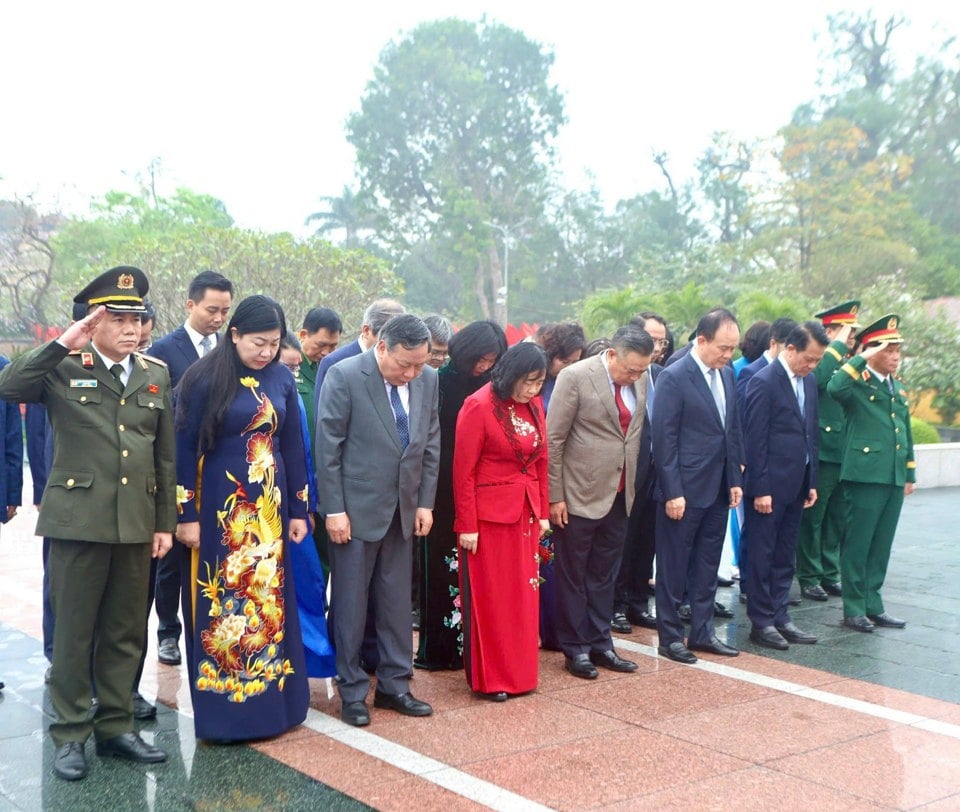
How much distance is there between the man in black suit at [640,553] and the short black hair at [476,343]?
53.1 inches

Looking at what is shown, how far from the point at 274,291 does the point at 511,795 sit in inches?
806

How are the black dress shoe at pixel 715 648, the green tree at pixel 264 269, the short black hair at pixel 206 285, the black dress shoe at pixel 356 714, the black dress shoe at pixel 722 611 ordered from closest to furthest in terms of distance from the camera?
the black dress shoe at pixel 356 714 → the short black hair at pixel 206 285 → the black dress shoe at pixel 715 648 → the black dress shoe at pixel 722 611 → the green tree at pixel 264 269

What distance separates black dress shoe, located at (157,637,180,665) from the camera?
17.7 ft

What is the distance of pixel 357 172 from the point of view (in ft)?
150

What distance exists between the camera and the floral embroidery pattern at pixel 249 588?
4.26 metres

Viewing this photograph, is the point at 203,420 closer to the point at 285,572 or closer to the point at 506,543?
the point at 285,572

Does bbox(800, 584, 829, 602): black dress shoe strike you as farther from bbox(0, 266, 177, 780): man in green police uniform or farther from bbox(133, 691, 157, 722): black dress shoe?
bbox(0, 266, 177, 780): man in green police uniform

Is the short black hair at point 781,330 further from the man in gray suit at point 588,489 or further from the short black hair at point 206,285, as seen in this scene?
the short black hair at point 206,285

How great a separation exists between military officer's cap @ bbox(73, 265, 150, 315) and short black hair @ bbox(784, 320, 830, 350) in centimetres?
364

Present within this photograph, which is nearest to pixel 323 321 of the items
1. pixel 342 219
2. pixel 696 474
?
pixel 696 474

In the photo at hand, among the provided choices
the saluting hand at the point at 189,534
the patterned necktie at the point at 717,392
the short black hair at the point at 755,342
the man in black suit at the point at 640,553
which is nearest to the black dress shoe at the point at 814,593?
the man in black suit at the point at 640,553

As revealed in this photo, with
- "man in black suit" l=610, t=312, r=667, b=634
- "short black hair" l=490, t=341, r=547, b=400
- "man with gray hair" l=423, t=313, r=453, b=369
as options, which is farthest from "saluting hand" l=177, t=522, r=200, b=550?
"man in black suit" l=610, t=312, r=667, b=634

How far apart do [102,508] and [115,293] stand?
759 millimetres

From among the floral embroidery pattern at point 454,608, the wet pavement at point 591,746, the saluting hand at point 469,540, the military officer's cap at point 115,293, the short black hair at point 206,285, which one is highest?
the short black hair at point 206,285
